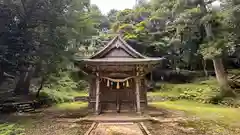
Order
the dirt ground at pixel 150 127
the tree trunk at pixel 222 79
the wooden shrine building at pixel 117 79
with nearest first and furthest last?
1. the dirt ground at pixel 150 127
2. the wooden shrine building at pixel 117 79
3. the tree trunk at pixel 222 79

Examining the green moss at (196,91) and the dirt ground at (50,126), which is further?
the green moss at (196,91)

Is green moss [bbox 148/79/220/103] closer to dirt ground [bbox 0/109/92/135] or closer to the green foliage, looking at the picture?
the green foliage

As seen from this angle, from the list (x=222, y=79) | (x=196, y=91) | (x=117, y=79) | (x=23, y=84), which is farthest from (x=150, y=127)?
(x=196, y=91)

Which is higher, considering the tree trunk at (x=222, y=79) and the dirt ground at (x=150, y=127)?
the tree trunk at (x=222, y=79)

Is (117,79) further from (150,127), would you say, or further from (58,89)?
(58,89)

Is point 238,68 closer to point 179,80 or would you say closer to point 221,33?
point 179,80

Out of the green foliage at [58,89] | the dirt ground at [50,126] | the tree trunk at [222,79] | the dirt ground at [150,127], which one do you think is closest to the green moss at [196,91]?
the tree trunk at [222,79]

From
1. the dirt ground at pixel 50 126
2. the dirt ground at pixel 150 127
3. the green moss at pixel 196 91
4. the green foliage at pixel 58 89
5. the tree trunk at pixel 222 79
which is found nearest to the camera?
the dirt ground at pixel 150 127

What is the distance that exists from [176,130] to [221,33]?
36.8 ft

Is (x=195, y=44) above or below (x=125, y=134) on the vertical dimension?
above

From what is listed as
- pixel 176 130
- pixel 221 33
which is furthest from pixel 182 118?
pixel 221 33

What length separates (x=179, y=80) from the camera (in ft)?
85.4

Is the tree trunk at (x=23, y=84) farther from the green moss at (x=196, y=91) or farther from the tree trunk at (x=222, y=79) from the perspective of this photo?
the tree trunk at (x=222, y=79)

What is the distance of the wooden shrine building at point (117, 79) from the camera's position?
12.8 metres
